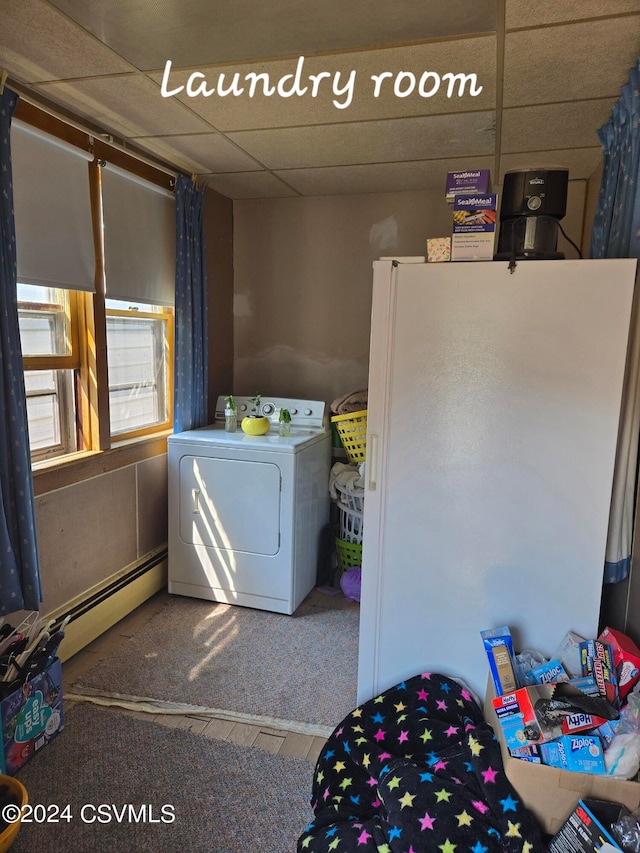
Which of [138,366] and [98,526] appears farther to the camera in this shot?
[138,366]

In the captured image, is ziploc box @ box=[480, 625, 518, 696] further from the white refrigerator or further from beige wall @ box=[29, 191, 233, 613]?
beige wall @ box=[29, 191, 233, 613]

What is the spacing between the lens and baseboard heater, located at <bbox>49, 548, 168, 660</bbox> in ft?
7.82

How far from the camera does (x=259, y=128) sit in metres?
2.32

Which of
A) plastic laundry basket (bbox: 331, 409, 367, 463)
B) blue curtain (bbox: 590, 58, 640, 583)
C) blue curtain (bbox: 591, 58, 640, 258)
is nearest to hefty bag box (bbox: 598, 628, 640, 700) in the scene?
blue curtain (bbox: 590, 58, 640, 583)

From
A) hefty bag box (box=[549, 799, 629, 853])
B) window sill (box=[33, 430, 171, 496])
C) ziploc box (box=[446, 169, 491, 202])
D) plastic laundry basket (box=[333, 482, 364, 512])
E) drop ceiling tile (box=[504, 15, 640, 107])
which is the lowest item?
hefty bag box (box=[549, 799, 629, 853])

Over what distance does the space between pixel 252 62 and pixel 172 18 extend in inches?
12.4

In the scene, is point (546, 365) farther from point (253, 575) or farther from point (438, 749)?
point (253, 575)

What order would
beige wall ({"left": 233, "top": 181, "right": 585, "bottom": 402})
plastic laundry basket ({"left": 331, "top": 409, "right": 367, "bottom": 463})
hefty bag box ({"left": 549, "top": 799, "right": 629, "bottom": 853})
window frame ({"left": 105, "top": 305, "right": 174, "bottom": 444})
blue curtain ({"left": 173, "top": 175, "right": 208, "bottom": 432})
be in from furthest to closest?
beige wall ({"left": 233, "top": 181, "right": 585, "bottom": 402})
plastic laundry basket ({"left": 331, "top": 409, "right": 367, "bottom": 463})
blue curtain ({"left": 173, "top": 175, "right": 208, "bottom": 432})
window frame ({"left": 105, "top": 305, "right": 174, "bottom": 444})
hefty bag box ({"left": 549, "top": 799, "right": 629, "bottom": 853})

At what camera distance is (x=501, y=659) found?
1590mm

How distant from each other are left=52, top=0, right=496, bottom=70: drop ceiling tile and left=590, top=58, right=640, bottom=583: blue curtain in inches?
24.7

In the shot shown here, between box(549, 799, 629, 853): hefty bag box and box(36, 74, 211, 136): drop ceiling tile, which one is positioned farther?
box(36, 74, 211, 136): drop ceiling tile

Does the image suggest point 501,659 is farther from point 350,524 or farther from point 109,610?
point 109,610

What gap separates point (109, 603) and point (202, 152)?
7.57ft

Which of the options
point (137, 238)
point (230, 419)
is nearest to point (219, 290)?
point (137, 238)
